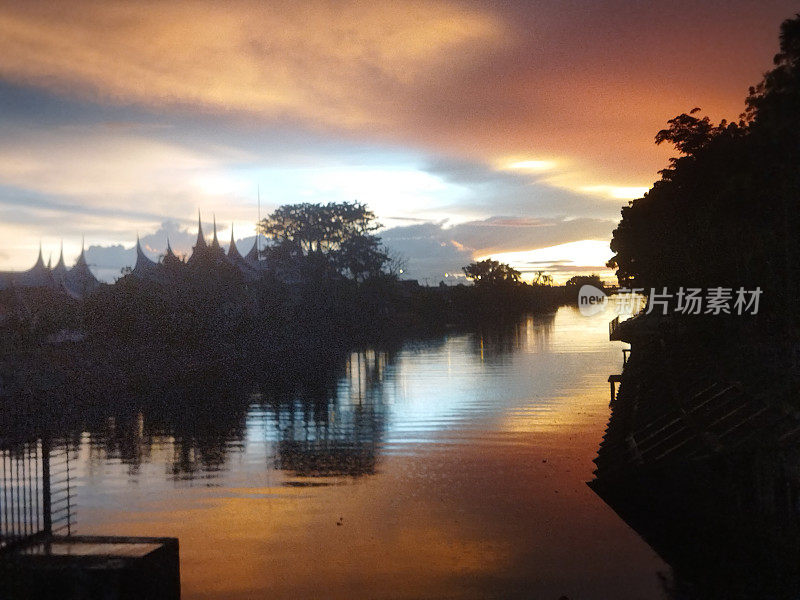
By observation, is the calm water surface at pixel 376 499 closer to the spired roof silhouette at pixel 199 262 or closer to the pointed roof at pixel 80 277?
the spired roof silhouette at pixel 199 262

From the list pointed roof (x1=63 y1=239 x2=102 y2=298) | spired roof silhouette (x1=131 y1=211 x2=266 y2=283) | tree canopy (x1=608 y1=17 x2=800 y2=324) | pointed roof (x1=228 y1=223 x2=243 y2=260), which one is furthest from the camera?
pointed roof (x1=228 y1=223 x2=243 y2=260)

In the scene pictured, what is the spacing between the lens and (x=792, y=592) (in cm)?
1334

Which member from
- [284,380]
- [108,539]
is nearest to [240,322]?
[284,380]

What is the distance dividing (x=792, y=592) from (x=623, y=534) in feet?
15.0

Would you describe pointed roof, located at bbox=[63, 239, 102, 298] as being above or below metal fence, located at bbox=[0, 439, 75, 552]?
above

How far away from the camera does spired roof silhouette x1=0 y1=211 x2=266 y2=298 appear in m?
62.6

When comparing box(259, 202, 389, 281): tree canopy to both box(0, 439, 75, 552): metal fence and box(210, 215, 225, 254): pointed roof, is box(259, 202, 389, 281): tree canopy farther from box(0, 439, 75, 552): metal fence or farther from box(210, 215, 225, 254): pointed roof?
box(0, 439, 75, 552): metal fence

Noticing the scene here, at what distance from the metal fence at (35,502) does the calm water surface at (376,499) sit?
2.36 ft

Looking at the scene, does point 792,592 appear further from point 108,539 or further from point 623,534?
point 108,539

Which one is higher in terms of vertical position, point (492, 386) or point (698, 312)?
point (698, 312)

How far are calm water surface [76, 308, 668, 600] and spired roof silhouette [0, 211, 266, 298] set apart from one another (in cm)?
2761

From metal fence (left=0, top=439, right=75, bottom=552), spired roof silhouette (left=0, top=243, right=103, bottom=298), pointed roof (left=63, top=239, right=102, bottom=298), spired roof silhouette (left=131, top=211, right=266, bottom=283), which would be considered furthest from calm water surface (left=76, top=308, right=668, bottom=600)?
pointed roof (left=63, top=239, right=102, bottom=298)

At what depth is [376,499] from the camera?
2033 centimetres

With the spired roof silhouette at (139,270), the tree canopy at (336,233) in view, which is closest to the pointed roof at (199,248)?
the spired roof silhouette at (139,270)
